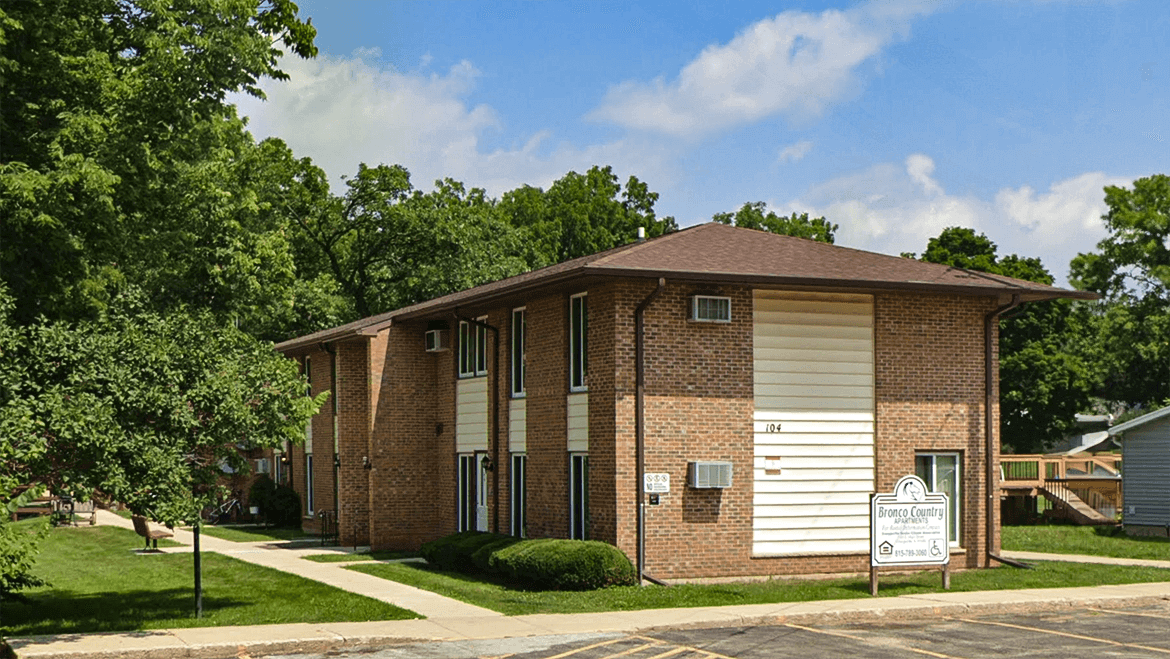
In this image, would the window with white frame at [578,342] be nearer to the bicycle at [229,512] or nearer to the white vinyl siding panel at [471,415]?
the white vinyl siding panel at [471,415]

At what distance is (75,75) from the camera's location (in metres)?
23.4

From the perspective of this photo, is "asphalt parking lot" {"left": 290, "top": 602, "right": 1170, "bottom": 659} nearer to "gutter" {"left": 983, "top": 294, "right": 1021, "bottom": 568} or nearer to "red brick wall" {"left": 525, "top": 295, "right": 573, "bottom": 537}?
"gutter" {"left": 983, "top": 294, "right": 1021, "bottom": 568}

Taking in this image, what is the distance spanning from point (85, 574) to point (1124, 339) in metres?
53.4

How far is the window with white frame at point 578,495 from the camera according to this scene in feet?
85.5

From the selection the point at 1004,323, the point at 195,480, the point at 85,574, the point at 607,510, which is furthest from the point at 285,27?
the point at 1004,323

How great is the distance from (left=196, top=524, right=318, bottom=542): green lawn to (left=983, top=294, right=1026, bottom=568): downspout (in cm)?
1906

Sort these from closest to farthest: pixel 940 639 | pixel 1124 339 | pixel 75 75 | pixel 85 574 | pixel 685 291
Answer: pixel 940 639 < pixel 75 75 < pixel 685 291 < pixel 85 574 < pixel 1124 339

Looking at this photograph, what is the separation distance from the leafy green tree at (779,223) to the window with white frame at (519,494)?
61516 mm

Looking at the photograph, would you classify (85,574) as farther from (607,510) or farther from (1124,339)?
(1124,339)

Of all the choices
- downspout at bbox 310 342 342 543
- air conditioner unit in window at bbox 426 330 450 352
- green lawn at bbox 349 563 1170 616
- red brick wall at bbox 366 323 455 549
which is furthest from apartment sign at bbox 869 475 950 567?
downspout at bbox 310 342 342 543

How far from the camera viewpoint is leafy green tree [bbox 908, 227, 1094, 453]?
68.2m

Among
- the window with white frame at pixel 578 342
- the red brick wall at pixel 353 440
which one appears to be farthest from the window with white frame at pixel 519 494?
the red brick wall at pixel 353 440

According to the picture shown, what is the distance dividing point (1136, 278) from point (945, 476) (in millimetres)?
46801

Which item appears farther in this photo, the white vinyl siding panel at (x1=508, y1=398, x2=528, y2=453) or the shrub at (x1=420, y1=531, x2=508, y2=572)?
the white vinyl siding panel at (x1=508, y1=398, x2=528, y2=453)
